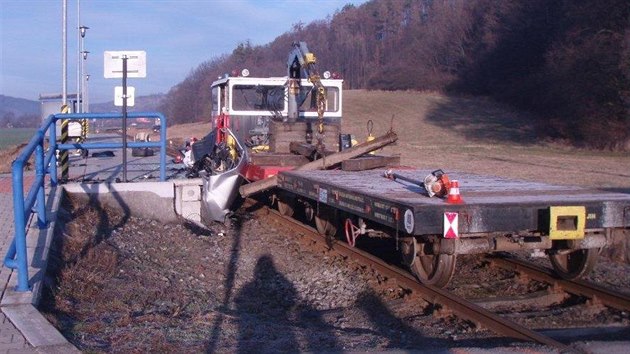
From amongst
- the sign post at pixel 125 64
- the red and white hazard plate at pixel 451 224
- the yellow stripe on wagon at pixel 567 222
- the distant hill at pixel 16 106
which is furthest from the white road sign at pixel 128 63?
the distant hill at pixel 16 106

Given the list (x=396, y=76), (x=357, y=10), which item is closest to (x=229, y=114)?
(x=396, y=76)

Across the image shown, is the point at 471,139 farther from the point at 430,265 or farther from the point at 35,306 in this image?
the point at 35,306

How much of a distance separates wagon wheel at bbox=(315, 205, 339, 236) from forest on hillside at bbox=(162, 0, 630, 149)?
9.34 m

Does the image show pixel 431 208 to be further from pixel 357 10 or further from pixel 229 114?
pixel 357 10

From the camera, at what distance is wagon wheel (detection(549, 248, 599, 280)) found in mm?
8289

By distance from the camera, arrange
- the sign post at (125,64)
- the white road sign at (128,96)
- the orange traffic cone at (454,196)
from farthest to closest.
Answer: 1. the white road sign at (128,96)
2. the sign post at (125,64)
3. the orange traffic cone at (454,196)

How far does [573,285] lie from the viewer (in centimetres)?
845

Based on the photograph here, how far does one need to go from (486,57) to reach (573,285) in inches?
2678

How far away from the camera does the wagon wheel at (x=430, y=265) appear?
7.87m

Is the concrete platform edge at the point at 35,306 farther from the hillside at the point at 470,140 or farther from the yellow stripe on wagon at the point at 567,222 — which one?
the hillside at the point at 470,140

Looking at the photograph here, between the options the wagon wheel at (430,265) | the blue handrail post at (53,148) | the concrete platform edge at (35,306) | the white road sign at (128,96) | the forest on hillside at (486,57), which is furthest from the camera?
the forest on hillside at (486,57)

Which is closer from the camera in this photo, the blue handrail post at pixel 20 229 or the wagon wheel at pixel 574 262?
the blue handrail post at pixel 20 229

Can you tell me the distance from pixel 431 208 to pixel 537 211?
42.6 inches

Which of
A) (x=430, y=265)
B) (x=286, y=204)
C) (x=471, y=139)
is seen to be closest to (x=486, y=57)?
(x=471, y=139)
